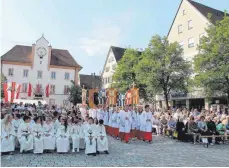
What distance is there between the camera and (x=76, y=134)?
36.6 feet

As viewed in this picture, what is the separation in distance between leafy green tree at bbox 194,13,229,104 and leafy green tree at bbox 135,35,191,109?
17.0ft

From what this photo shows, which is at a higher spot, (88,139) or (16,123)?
(16,123)

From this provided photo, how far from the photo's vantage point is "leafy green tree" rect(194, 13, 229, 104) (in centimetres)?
2408

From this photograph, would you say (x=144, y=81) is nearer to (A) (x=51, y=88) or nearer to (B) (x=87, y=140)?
(B) (x=87, y=140)

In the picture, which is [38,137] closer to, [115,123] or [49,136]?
[49,136]

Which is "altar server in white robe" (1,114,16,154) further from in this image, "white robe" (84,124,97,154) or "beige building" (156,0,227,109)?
"beige building" (156,0,227,109)

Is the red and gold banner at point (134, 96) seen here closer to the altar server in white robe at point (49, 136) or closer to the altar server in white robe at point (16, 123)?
the altar server in white robe at point (16, 123)

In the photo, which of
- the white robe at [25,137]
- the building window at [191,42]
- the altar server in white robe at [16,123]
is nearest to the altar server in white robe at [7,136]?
the white robe at [25,137]

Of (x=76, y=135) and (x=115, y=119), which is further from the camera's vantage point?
(x=115, y=119)

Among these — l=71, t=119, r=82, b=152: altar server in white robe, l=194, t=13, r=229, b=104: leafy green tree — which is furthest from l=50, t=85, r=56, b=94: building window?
l=71, t=119, r=82, b=152: altar server in white robe

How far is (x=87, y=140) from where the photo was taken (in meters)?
10.4

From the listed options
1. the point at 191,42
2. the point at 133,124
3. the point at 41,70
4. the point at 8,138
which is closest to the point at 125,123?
the point at 133,124

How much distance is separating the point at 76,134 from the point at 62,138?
2.25ft

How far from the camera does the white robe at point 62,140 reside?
10.5 meters
